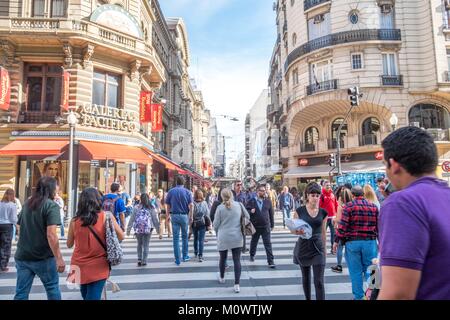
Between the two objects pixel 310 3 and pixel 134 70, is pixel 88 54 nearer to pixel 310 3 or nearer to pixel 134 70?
pixel 134 70

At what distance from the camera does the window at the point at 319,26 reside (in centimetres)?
2659

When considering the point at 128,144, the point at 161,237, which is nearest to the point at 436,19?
Result: the point at 128,144

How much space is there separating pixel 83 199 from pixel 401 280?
327cm

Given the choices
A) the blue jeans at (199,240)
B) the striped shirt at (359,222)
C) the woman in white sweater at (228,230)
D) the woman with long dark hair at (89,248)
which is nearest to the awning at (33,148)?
the blue jeans at (199,240)

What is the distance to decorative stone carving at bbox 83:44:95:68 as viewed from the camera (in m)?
16.9

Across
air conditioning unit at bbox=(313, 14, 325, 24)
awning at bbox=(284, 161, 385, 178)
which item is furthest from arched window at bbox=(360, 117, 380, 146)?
air conditioning unit at bbox=(313, 14, 325, 24)

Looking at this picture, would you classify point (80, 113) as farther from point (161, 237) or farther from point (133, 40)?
point (161, 237)

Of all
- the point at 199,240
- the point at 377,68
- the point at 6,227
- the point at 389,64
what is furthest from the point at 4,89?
the point at 389,64

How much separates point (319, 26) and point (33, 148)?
23834 millimetres

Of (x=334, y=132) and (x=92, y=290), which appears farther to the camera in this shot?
(x=334, y=132)

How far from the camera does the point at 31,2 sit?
56.7 feet

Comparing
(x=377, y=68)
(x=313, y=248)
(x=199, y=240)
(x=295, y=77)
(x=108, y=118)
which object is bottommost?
(x=199, y=240)

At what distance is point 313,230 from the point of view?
465cm

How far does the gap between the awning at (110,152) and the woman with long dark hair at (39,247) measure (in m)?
12.0
